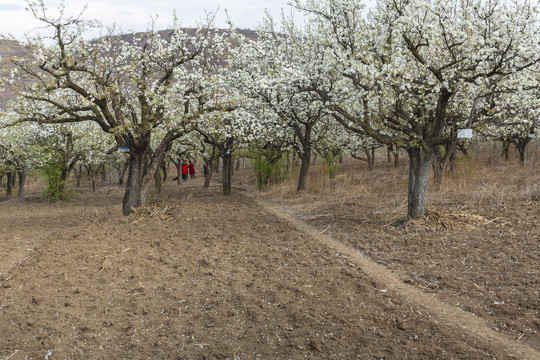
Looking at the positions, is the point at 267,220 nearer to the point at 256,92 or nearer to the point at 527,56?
the point at 256,92

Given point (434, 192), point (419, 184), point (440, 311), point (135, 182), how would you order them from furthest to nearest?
point (434, 192) → point (135, 182) → point (419, 184) → point (440, 311)

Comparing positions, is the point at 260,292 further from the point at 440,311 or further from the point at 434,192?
the point at 434,192

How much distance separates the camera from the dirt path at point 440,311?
16.1 ft

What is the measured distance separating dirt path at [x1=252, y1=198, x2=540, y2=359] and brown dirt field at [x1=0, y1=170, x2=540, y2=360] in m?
0.05

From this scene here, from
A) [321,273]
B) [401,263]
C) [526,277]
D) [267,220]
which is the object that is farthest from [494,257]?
[267,220]

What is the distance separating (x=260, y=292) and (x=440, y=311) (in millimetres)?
2605

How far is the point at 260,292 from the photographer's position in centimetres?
662

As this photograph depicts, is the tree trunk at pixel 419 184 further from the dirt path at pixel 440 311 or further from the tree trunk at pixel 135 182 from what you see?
the tree trunk at pixel 135 182

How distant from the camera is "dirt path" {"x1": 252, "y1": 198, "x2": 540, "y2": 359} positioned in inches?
193

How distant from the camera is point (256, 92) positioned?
635 inches

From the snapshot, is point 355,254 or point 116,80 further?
point 116,80

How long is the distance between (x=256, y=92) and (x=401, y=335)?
12.3 m

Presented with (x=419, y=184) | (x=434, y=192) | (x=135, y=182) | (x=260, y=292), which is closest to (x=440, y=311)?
(x=260, y=292)

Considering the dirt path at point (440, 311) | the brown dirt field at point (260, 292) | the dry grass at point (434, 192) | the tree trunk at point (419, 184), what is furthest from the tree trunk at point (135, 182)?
the tree trunk at point (419, 184)
